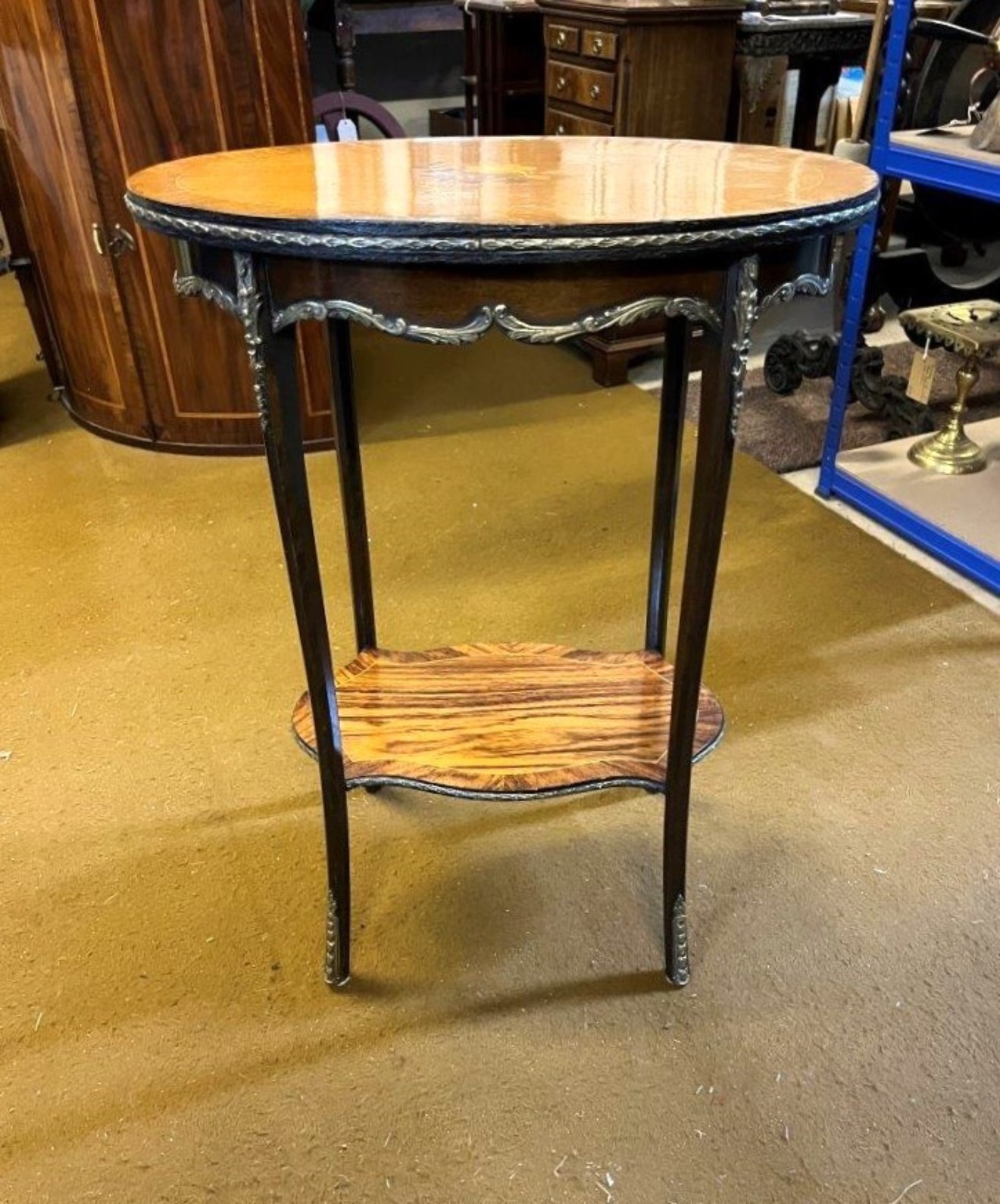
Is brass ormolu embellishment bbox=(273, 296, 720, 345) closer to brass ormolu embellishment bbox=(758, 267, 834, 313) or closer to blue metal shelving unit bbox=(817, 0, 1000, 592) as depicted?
brass ormolu embellishment bbox=(758, 267, 834, 313)

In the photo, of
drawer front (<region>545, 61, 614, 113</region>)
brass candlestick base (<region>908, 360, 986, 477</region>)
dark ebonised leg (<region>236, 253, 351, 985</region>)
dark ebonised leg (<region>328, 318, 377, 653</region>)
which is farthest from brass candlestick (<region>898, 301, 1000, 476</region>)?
dark ebonised leg (<region>236, 253, 351, 985</region>)

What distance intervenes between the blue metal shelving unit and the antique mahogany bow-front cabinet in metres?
1.14

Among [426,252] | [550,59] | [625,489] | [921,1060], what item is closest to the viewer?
[426,252]

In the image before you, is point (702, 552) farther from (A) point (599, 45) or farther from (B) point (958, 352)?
(A) point (599, 45)

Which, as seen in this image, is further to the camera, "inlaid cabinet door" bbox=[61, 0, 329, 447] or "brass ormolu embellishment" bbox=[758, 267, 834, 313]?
"inlaid cabinet door" bbox=[61, 0, 329, 447]

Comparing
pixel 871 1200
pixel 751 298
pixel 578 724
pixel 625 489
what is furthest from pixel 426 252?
pixel 625 489

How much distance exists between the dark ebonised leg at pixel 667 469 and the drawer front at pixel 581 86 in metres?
1.53

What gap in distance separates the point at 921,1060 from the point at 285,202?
1.08 m

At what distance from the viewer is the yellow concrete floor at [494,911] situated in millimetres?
1070

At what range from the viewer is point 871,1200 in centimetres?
102

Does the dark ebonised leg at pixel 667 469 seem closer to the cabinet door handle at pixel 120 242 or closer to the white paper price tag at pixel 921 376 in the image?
the white paper price tag at pixel 921 376

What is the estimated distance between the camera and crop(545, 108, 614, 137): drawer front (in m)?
2.64

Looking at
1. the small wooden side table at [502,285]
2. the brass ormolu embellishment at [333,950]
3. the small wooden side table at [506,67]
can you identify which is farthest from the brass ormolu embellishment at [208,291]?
the small wooden side table at [506,67]

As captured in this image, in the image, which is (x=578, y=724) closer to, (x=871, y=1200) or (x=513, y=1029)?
(x=513, y=1029)
